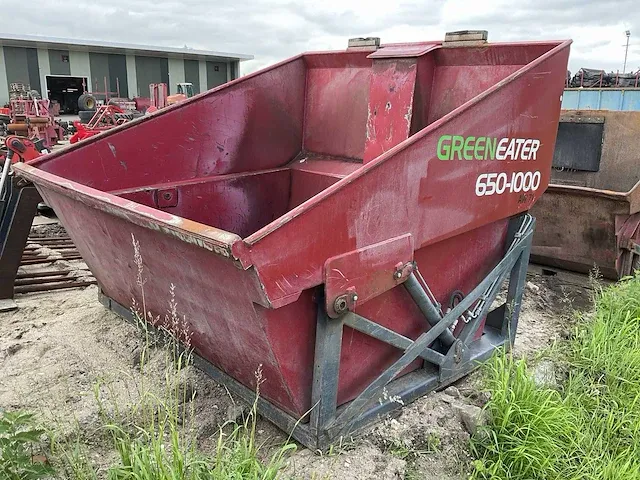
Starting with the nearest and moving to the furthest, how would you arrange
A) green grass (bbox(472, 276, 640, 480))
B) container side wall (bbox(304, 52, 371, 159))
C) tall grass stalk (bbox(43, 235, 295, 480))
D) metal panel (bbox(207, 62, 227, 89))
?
tall grass stalk (bbox(43, 235, 295, 480))
green grass (bbox(472, 276, 640, 480))
container side wall (bbox(304, 52, 371, 159))
metal panel (bbox(207, 62, 227, 89))

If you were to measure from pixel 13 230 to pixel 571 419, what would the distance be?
138 inches

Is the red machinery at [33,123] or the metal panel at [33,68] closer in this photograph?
the red machinery at [33,123]

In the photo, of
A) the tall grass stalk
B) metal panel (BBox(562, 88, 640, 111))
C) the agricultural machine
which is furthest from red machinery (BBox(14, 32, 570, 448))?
metal panel (BBox(562, 88, 640, 111))

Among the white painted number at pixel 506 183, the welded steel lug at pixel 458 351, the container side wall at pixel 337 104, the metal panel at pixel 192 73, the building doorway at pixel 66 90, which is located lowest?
the building doorway at pixel 66 90

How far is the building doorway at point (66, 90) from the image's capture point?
2667 cm

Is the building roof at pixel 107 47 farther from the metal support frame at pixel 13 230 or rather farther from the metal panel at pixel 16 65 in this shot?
the metal support frame at pixel 13 230

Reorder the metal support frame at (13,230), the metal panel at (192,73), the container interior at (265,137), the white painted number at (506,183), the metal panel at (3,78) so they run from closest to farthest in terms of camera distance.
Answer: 1. the white painted number at (506,183)
2. the container interior at (265,137)
3. the metal support frame at (13,230)
4. the metal panel at (3,78)
5. the metal panel at (192,73)

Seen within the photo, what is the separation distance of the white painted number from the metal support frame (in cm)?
280

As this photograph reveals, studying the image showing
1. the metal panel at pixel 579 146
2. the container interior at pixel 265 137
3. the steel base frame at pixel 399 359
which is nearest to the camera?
the steel base frame at pixel 399 359

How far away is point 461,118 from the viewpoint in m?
2.32

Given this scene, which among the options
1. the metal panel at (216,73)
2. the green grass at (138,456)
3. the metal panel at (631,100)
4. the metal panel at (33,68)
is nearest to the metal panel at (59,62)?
the metal panel at (33,68)

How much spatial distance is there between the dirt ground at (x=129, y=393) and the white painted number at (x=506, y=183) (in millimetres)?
1000

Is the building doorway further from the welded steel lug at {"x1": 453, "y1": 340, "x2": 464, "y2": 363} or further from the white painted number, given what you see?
the welded steel lug at {"x1": 453, "y1": 340, "x2": 464, "y2": 363}

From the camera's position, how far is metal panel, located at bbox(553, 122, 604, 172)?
5004 millimetres
